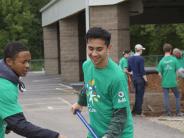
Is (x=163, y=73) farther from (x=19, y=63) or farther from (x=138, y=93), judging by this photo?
(x=19, y=63)

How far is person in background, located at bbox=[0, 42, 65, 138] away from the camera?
149 inches

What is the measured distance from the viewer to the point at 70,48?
1186 inches

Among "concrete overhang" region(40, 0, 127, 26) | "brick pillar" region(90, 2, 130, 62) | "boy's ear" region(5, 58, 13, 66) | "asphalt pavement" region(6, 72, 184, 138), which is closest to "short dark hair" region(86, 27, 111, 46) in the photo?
"boy's ear" region(5, 58, 13, 66)

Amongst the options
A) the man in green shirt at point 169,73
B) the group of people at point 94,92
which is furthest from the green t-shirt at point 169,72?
the group of people at point 94,92

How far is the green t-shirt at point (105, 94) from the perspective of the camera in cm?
436

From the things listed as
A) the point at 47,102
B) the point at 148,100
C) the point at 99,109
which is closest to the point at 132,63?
the point at 148,100

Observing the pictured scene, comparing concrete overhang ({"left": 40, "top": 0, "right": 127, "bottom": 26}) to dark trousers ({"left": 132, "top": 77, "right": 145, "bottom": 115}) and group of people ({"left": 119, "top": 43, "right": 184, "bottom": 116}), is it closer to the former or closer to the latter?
group of people ({"left": 119, "top": 43, "right": 184, "bottom": 116})

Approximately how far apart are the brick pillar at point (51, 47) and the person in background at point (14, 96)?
35354mm

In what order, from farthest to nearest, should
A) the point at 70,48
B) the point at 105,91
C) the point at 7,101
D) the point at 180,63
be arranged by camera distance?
the point at 70,48 < the point at 180,63 < the point at 105,91 < the point at 7,101

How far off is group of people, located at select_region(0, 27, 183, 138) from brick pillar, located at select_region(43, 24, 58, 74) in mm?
34675

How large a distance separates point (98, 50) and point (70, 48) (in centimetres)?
2583

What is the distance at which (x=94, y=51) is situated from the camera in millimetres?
4352

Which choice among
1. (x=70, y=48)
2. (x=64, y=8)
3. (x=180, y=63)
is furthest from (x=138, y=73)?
(x=70, y=48)

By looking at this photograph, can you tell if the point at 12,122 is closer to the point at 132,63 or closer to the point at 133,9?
the point at 132,63
